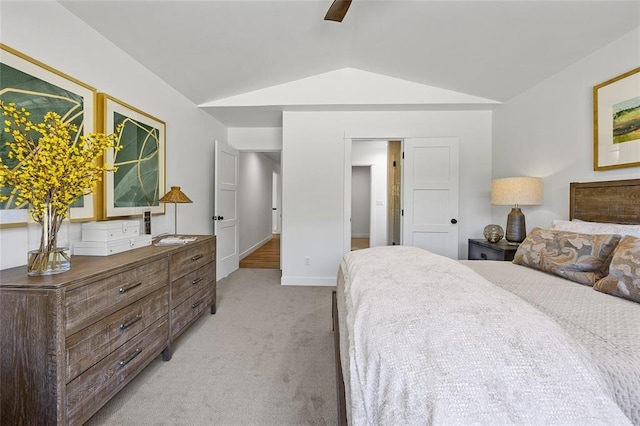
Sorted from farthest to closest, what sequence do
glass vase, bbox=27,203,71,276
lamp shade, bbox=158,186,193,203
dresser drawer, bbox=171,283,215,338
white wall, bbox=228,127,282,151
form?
white wall, bbox=228,127,282,151
lamp shade, bbox=158,186,193,203
dresser drawer, bbox=171,283,215,338
glass vase, bbox=27,203,71,276

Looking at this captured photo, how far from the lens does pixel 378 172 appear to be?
638 centimetres

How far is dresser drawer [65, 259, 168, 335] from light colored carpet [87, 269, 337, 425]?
0.59 meters

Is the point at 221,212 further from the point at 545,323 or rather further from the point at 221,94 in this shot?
the point at 545,323

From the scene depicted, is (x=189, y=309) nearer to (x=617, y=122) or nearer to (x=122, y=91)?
(x=122, y=91)

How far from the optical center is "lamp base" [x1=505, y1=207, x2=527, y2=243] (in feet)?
9.39

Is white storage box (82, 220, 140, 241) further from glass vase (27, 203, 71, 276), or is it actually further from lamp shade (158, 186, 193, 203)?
lamp shade (158, 186, 193, 203)

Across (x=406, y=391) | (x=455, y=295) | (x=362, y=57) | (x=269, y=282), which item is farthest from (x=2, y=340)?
(x=362, y=57)

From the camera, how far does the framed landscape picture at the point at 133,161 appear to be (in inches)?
82.4

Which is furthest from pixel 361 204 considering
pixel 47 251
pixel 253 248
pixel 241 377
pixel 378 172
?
pixel 47 251

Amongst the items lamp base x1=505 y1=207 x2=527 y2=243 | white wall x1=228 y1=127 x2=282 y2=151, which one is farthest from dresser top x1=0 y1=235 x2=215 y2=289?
lamp base x1=505 y1=207 x2=527 y2=243

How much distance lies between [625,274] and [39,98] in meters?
3.31

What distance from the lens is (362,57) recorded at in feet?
10.2

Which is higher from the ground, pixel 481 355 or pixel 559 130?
pixel 559 130

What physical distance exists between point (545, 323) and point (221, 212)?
12.2 ft
